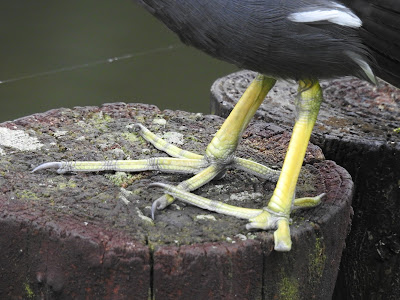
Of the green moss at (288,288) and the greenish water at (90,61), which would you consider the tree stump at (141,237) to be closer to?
the green moss at (288,288)

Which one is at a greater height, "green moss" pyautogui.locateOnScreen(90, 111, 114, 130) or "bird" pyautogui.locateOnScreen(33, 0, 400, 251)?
"bird" pyautogui.locateOnScreen(33, 0, 400, 251)

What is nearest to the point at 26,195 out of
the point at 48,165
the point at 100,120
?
the point at 48,165

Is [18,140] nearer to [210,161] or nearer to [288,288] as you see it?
[210,161]

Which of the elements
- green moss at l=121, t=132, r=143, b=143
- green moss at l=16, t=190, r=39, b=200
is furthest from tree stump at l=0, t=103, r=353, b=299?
green moss at l=121, t=132, r=143, b=143

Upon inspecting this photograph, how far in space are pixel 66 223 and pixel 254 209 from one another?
0.62 meters

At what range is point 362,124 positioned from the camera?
326cm

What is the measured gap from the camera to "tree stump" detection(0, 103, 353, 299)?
2121mm

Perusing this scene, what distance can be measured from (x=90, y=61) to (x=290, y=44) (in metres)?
4.83

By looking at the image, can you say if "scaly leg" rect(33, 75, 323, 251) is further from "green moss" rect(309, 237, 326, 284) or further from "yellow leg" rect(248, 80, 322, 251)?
"green moss" rect(309, 237, 326, 284)

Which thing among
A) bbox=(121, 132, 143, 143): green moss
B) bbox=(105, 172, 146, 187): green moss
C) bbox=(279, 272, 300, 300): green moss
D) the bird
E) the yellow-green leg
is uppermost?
the bird

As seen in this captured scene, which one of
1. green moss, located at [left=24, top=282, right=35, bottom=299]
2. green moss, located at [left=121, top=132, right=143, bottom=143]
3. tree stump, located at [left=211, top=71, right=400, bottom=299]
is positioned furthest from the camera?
tree stump, located at [left=211, top=71, right=400, bottom=299]

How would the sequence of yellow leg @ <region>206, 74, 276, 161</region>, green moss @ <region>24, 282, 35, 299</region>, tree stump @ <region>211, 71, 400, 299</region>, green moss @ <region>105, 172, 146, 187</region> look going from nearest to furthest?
green moss @ <region>24, 282, 35, 299</region> < green moss @ <region>105, 172, 146, 187</region> < yellow leg @ <region>206, 74, 276, 161</region> < tree stump @ <region>211, 71, 400, 299</region>

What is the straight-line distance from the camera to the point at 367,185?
3.06 meters

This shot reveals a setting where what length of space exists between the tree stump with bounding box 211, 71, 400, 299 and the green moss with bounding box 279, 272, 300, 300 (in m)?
0.90
